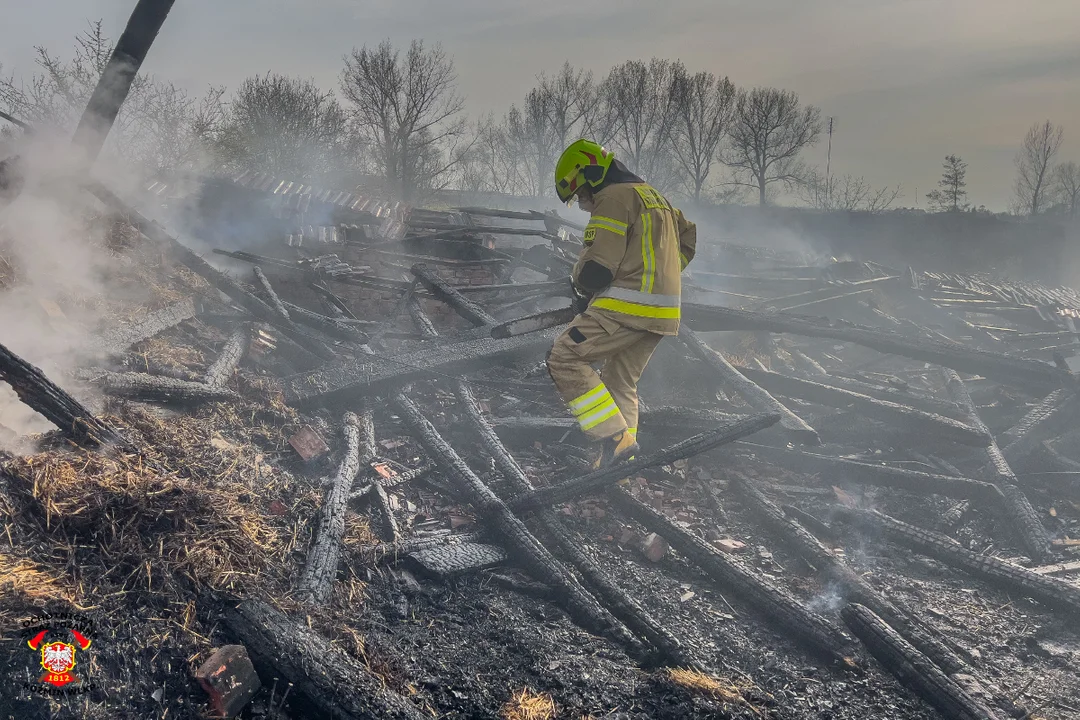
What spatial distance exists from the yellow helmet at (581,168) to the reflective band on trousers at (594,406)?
4.75 ft

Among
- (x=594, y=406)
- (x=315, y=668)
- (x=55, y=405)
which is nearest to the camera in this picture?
(x=315, y=668)

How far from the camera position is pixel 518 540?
401 cm

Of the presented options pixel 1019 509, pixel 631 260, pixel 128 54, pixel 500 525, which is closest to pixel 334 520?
pixel 500 525

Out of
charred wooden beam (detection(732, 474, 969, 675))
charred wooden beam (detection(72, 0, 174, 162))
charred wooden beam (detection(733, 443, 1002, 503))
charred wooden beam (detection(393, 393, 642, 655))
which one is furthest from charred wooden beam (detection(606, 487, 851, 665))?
charred wooden beam (detection(72, 0, 174, 162))

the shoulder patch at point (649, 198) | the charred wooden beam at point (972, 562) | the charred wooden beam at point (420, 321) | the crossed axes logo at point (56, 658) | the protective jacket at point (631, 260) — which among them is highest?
the shoulder patch at point (649, 198)

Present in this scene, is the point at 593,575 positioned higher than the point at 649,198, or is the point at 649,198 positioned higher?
the point at 649,198

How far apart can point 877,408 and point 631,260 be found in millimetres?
3673

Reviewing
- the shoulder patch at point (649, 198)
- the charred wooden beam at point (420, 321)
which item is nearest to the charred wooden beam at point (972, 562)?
the shoulder patch at point (649, 198)

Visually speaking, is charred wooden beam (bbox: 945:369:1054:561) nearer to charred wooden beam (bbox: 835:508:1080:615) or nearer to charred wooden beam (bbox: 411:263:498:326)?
charred wooden beam (bbox: 835:508:1080:615)

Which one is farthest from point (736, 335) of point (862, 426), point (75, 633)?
point (75, 633)

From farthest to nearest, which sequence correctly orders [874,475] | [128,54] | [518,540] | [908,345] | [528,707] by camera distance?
1. [908,345]
2. [128,54]
3. [874,475]
4. [518,540]
5. [528,707]

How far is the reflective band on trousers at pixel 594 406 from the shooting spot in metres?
4.63

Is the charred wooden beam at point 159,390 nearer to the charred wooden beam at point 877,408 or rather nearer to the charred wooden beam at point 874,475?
the charred wooden beam at point 874,475

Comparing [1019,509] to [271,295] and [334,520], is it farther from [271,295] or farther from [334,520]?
[271,295]
